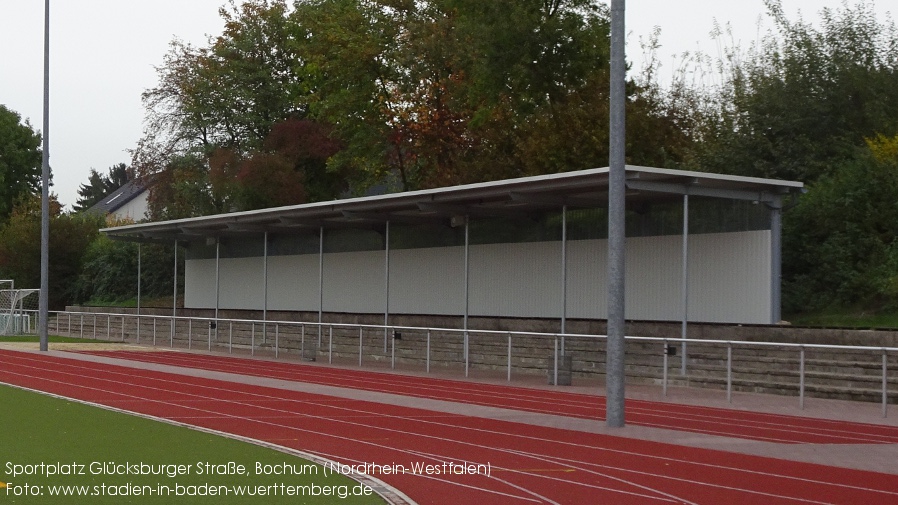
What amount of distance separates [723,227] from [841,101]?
411 inches

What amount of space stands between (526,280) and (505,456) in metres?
15.9

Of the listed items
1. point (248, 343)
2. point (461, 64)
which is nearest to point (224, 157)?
point (461, 64)

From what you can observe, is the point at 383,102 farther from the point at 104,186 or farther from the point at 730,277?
the point at 104,186

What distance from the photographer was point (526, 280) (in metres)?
27.1

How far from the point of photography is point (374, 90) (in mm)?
46031

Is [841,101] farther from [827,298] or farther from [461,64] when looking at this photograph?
[461,64]

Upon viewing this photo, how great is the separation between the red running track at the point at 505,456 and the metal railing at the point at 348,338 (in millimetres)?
5144

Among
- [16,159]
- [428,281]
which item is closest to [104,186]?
[16,159]

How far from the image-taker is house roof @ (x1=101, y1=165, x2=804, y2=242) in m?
20.5

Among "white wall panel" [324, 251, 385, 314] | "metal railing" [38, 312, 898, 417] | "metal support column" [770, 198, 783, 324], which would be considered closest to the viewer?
"metal railing" [38, 312, 898, 417]

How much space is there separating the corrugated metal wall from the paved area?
2.93 meters

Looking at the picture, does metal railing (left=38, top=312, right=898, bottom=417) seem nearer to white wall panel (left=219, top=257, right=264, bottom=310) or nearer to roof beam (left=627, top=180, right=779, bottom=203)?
white wall panel (left=219, top=257, right=264, bottom=310)

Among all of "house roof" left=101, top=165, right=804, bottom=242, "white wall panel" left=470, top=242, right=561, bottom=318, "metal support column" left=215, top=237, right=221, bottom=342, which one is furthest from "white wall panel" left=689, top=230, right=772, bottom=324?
"metal support column" left=215, top=237, right=221, bottom=342

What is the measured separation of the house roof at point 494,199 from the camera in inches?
809
